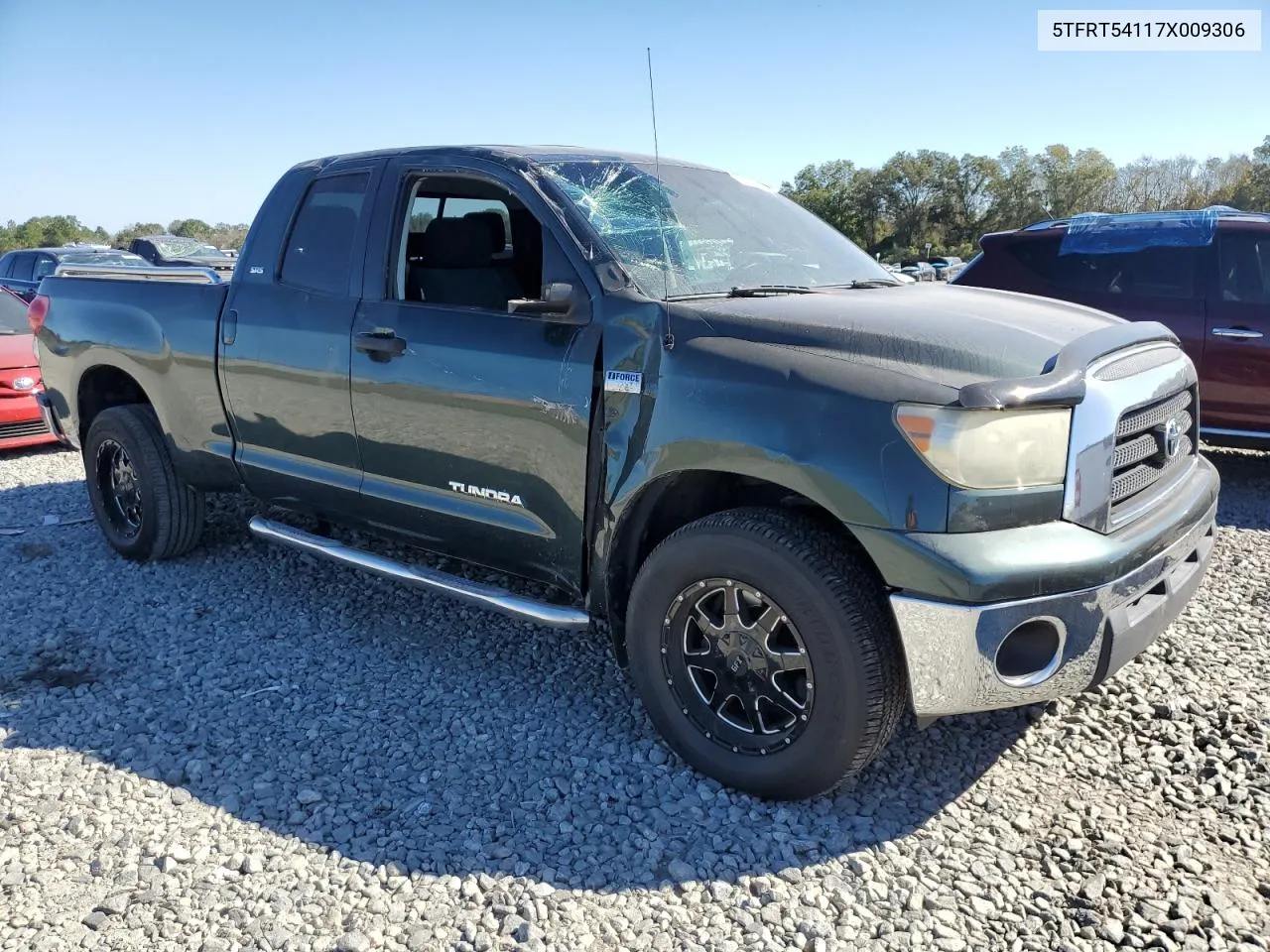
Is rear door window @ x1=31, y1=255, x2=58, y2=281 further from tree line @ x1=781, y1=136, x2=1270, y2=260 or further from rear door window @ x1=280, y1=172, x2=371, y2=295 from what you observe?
tree line @ x1=781, y1=136, x2=1270, y2=260

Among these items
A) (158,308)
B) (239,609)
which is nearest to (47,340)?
(158,308)

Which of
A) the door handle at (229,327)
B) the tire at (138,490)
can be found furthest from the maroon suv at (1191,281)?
the tire at (138,490)

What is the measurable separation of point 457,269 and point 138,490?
2278 mm

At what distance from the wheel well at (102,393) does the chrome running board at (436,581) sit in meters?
1.40

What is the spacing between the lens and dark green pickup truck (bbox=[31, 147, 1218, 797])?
258 cm

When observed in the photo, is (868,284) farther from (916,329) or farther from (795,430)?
(795,430)

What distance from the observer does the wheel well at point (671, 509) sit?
119 inches

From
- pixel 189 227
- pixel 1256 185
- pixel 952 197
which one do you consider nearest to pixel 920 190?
pixel 952 197

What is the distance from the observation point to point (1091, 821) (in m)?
2.84

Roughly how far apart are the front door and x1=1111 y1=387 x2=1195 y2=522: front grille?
5.19ft

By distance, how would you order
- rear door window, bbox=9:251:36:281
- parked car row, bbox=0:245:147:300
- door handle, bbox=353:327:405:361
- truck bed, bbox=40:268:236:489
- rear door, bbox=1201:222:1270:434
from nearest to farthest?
door handle, bbox=353:327:405:361 → truck bed, bbox=40:268:236:489 → rear door, bbox=1201:222:1270:434 → parked car row, bbox=0:245:147:300 → rear door window, bbox=9:251:36:281

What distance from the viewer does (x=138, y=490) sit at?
16.5ft

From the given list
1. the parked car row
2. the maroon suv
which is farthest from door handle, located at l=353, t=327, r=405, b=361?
the parked car row

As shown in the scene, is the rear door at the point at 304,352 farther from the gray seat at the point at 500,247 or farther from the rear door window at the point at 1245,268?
the rear door window at the point at 1245,268
